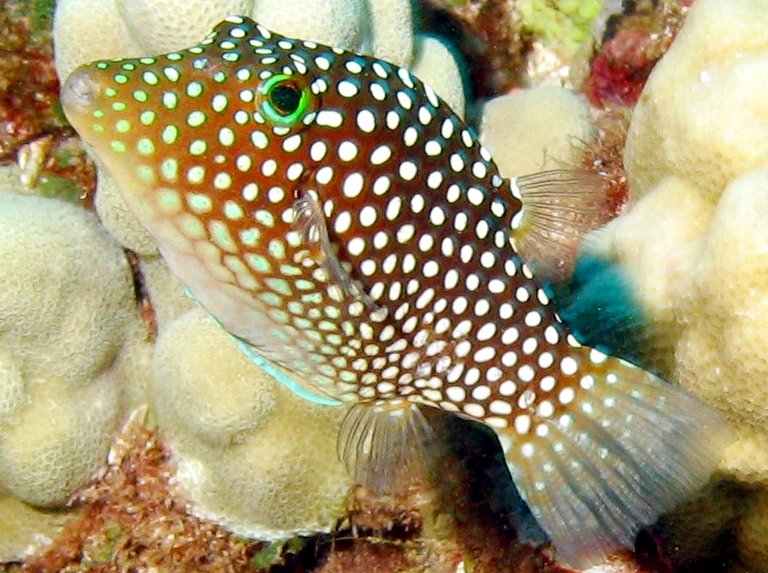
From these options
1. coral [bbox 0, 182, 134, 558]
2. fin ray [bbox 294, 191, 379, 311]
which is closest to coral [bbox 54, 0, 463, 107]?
coral [bbox 0, 182, 134, 558]

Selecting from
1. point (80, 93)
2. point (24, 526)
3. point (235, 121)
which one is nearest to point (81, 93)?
point (80, 93)

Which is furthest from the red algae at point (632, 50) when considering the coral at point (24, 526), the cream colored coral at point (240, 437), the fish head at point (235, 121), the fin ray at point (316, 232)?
the coral at point (24, 526)

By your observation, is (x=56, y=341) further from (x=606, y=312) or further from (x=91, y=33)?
(x=606, y=312)

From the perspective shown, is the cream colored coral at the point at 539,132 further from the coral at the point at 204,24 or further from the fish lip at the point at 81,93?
the fish lip at the point at 81,93

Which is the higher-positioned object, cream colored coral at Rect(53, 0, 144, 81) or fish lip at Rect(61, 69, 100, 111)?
fish lip at Rect(61, 69, 100, 111)

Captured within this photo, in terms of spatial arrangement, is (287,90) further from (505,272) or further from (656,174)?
(656,174)

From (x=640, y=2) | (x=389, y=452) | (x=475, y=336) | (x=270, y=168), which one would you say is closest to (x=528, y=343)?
(x=475, y=336)

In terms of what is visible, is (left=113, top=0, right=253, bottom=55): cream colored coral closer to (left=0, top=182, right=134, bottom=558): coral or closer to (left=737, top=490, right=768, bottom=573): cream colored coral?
(left=0, top=182, right=134, bottom=558): coral
